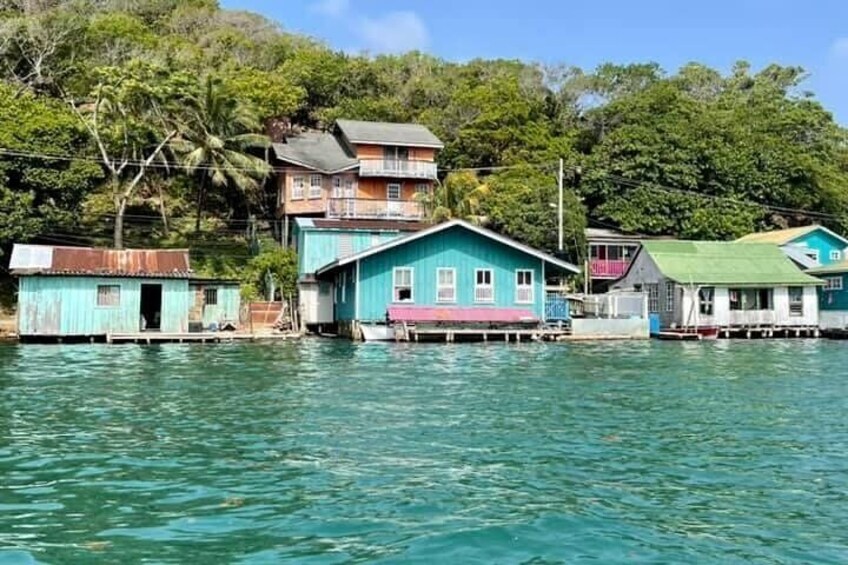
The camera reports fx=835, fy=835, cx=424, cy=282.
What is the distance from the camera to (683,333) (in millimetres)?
37281

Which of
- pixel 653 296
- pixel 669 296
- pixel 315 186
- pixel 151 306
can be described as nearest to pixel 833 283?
pixel 669 296

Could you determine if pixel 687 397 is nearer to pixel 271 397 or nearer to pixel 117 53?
pixel 271 397

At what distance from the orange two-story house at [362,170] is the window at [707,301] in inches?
605

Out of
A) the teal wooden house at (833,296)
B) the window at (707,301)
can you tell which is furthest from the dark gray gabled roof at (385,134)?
the teal wooden house at (833,296)

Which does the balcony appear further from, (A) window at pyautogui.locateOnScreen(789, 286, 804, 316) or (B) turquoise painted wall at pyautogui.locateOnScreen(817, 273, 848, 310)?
(B) turquoise painted wall at pyautogui.locateOnScreen(817, 273, 848, 310)

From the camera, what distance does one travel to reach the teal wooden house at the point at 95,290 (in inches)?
1172

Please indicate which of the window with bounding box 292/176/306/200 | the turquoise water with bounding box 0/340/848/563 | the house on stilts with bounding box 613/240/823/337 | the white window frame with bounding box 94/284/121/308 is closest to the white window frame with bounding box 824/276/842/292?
the house on stilts with bounding box 613/240/823/337

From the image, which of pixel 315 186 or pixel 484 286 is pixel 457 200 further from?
pixel 484 286

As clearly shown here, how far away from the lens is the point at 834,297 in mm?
41344

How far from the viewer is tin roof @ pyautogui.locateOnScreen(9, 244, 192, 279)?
3006cm

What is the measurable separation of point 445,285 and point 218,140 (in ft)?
54.9

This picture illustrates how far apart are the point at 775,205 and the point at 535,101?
57.0 ft

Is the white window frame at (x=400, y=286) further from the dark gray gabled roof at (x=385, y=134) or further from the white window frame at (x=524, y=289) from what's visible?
the dark gray gabled roof at (x=385, y=134)

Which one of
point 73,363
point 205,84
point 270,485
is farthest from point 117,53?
point 270,485
